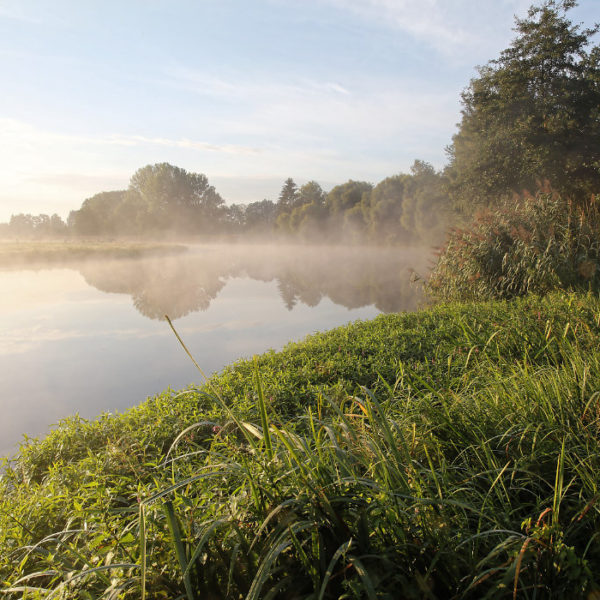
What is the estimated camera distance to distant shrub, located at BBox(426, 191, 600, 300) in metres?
6.12

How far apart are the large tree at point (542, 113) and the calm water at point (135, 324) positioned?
6.02m

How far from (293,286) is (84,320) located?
746cm

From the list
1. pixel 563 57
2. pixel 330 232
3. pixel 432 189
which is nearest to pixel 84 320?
pixel 563 57

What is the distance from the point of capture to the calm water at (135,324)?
512 cm

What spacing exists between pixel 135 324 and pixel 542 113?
15522mm

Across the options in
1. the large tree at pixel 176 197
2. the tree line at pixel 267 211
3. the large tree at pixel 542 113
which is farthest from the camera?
the large tree at pixel 176 197

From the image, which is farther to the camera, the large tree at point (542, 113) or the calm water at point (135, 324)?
the large tree at point (542, 113)

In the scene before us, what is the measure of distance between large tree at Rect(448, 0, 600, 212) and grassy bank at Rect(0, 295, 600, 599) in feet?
45.4

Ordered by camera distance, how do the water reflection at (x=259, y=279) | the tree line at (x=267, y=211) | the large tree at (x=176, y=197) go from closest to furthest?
the water reflection at (x=259, y=279) → the tree line at (x=267, y=211) → the large tree at (x=176, y=197)

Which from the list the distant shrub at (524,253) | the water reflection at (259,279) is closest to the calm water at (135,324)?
the water reflection at (259,279)

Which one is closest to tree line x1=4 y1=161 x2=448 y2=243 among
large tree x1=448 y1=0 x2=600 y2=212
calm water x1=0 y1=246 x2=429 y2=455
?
large tree x1=448 y1=0 x2=600 y2=212

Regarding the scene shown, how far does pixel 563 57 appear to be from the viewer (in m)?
14.7

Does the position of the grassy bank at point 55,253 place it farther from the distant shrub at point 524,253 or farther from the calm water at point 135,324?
the distant shrub at point 524,253

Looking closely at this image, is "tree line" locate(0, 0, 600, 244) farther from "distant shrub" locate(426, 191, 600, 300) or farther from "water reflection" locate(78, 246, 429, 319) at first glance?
"water reflection" locate(78, 246, 429, 319)
